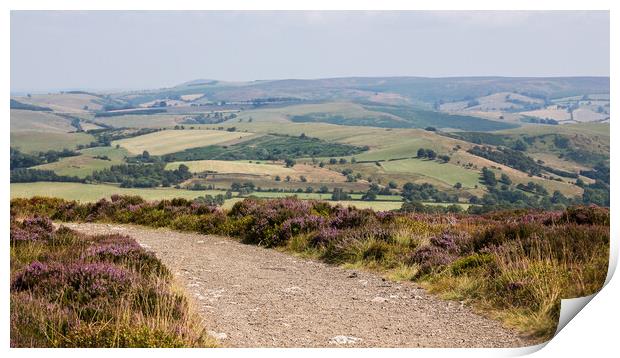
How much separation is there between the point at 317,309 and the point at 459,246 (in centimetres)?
412

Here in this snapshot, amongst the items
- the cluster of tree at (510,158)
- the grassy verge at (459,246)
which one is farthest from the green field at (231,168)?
the grassy verge at (459,246)

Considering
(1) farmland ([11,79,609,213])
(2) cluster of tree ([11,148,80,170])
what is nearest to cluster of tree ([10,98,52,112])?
(1) farmland ([11,79,609,213])

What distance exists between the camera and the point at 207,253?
52.0 feet

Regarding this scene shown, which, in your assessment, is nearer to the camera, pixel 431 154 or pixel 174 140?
pixel 431 154

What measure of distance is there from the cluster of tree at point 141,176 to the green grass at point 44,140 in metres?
24.3

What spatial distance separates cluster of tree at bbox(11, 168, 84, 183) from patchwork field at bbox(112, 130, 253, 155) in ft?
145

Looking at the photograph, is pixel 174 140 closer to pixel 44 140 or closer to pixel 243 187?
pixel 44 140

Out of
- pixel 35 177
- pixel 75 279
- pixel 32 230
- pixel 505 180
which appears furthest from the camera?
pixel 505 180

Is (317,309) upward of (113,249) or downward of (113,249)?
downward

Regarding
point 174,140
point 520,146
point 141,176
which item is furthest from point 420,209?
point 520,146

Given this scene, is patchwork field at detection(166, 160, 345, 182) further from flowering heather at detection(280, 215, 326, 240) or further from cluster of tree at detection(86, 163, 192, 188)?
flowering heather at detection(280, 215, 326, 240)

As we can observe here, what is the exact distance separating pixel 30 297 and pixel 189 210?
14.0 m

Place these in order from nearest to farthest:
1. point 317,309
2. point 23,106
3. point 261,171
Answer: point 317,309 < point 261,171 < point 23,106

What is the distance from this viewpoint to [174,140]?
4712 inches
